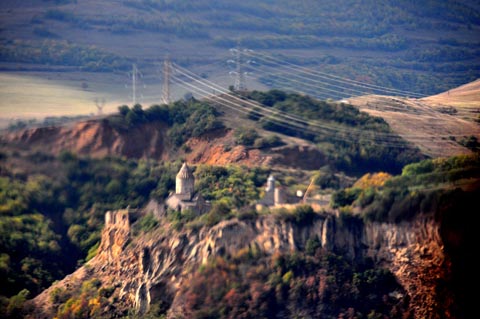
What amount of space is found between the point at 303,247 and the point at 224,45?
142ft

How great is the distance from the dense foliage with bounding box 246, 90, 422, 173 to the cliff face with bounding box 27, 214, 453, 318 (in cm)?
1016

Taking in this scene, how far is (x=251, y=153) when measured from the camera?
69125 millimetres

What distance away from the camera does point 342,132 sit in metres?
71.9

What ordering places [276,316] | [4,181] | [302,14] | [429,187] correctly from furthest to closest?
[302,14] → [4,181] → [429,187] → [276,316]

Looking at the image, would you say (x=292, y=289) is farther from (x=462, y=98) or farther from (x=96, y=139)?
(x=462, y=98)

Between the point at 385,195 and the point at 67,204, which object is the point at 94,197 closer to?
the point at 67,204

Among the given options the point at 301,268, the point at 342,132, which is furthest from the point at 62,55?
the point at 301,268

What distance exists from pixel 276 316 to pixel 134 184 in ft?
40.3

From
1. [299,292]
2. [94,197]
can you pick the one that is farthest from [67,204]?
[299,292]

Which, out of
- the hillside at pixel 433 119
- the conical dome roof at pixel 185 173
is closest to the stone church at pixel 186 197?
the conical dome roof at pixel 185 173

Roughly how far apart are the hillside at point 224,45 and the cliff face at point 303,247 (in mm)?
14611

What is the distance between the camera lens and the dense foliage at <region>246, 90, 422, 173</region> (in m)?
69.5

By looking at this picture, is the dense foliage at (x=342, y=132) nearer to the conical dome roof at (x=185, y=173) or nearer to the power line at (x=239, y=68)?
the power line at (x=239, y=68)

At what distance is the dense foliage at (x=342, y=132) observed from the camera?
6950cm
